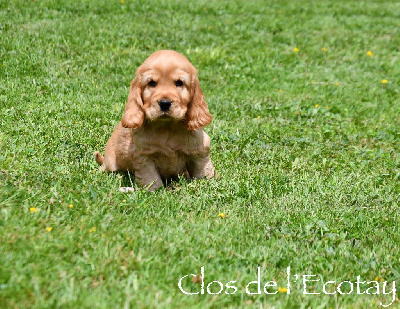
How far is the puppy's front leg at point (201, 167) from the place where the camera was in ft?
15.9

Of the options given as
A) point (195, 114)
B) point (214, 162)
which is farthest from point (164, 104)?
point (214, 162)

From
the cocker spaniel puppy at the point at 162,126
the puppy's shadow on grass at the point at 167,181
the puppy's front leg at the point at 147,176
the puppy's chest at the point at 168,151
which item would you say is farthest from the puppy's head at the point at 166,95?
the puppy's shadow on grass at the point at 167,181

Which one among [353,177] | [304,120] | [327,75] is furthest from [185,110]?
[327,75]

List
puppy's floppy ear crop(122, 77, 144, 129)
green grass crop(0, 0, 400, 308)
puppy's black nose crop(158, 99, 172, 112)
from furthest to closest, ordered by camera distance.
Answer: puppy's floppy ear crop(122, 77, 144, 129), puppy's black nose crop(158, 99, 172, 112), green grass crop(0, 0, 400, 308)

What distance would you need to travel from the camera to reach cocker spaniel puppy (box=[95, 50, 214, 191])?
14.0ft

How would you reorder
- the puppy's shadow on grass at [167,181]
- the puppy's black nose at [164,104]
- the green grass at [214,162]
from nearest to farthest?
1. the green grass at [214,162]
2. the puppy's black nose at [164,104]
3. the puppy's shadow on grass at [167,181]

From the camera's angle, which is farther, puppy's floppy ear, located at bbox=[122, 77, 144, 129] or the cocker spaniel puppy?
puppy's floppy ear, located at bbox=[122, 77, 144, 129]

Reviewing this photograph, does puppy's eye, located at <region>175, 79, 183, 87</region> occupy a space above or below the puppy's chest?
above

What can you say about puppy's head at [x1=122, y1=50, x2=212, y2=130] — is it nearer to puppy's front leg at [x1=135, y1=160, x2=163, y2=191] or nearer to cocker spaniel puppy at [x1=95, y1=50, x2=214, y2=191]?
cocker spaniel puppy at [x1=95, y1=50, x2=214, y2=191]

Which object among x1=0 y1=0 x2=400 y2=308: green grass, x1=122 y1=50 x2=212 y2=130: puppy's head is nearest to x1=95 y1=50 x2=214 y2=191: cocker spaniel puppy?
x1=122 y1=50 x2=212 y2=130: puppy's head

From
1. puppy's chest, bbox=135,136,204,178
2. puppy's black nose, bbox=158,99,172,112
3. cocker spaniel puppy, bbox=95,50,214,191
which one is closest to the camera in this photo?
puppy's black nose, bbox=158,99,172,112

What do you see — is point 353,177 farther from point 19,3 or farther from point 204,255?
point 19,3

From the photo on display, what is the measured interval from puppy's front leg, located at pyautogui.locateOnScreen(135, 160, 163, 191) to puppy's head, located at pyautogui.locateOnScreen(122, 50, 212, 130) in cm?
42

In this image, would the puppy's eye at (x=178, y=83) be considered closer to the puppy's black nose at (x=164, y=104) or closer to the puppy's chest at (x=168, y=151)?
the puppy's black nose at (x=164, y=104)
